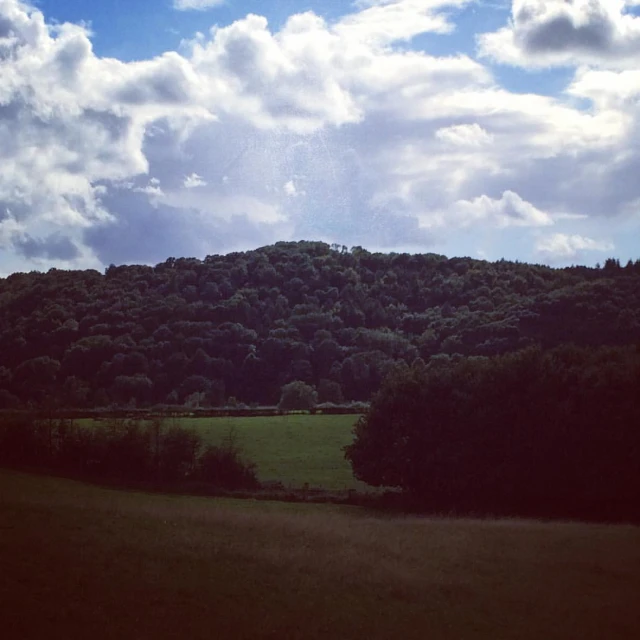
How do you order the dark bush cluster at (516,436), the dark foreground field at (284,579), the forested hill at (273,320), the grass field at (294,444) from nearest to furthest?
the dark foreground field at (284,579) → the dark bush cluster at (516,436) → the grass field at (294,444) → the forested hill at (273,320)

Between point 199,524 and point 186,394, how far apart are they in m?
59.8

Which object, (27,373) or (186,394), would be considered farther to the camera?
(186,394)

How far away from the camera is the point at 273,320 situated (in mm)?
112125

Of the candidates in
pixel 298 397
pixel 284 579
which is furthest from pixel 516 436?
pixel 298 397

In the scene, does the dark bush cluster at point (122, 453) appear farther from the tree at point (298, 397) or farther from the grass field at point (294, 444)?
the tree at point (298, 397)

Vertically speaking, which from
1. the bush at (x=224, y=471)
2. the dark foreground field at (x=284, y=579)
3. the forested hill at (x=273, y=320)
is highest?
the forested hill at (x=273, y=320)

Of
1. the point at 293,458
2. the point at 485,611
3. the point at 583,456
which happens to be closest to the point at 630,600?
Result: the point at 485,611

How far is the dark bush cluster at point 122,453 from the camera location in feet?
192

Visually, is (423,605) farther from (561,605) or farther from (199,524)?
(199,524)

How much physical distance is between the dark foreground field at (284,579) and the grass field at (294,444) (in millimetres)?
26897

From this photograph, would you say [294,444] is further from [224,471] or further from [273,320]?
[273,320]

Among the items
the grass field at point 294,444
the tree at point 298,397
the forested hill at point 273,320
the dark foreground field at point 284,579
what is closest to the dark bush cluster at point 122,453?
the grass field at point 294,444

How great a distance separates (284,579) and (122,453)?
127 feet

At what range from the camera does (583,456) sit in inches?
2018
